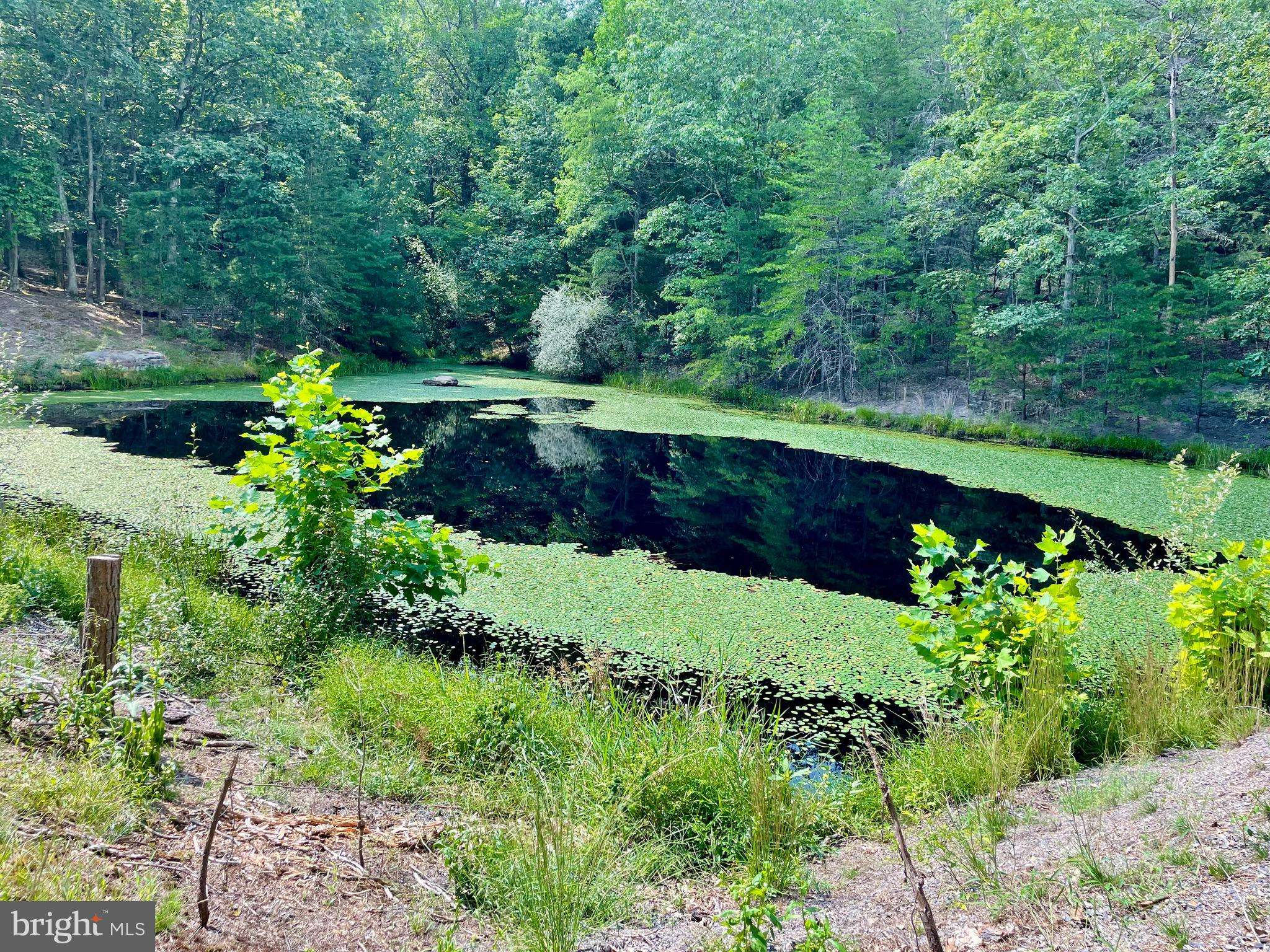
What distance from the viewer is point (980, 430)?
46.7ft

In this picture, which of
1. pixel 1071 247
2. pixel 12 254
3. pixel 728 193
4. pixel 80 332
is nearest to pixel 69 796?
pixel 1071 247

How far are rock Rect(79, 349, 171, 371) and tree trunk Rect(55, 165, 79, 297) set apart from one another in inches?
145

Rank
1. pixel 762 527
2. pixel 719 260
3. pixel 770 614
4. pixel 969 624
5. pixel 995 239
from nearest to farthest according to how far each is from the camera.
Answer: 1. pixel 969 624
2. pixel 770 614
3. pixel 762 527
4. pixel 995 239
5. pixel 719 260

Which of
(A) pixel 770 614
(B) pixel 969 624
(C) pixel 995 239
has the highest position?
(C) pixel 995 239

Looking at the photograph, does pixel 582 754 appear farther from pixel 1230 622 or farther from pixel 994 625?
pixel 1230 622

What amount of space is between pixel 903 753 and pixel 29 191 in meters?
21.1

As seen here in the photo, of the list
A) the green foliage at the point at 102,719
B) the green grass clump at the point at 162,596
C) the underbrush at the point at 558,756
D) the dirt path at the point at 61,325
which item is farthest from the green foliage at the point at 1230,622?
the dirt path at the point at 61,325

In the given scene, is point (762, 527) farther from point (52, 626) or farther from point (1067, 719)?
point (52, 626)

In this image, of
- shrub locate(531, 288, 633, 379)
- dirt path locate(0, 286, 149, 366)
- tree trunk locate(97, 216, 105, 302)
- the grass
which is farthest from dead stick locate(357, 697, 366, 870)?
tree trunk locate(97, 216, 105, 302)

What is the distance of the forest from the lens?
44.1 ft

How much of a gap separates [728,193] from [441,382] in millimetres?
9306

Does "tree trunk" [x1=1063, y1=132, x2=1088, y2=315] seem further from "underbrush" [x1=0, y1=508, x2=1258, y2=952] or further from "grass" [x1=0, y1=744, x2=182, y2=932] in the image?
"grass" [x1=0, y1=744, x2=182, y2=932]

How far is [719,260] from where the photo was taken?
20.0 metres

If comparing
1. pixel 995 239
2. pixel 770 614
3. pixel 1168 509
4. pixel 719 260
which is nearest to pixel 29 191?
pixel 719 260
